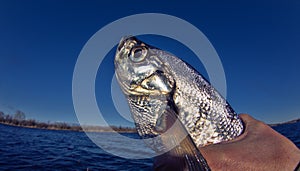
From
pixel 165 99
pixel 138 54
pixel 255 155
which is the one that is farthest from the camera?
pixel 138 54

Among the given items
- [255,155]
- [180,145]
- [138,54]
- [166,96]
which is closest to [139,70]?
[138,54]

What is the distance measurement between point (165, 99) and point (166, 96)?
35mm

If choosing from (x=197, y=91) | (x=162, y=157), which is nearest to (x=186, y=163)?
(x=162, y=157)

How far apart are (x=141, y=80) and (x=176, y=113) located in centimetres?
53

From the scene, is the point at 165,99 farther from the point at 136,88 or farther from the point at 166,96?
the point at 136,88

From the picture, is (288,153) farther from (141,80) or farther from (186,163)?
(141,80)

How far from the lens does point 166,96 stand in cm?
237

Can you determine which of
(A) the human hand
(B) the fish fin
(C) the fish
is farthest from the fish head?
(A) the human hand

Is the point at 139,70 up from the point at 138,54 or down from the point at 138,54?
down

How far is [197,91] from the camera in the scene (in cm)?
254

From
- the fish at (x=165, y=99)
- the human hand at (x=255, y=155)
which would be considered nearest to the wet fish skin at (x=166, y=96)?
the fish at (x=165, y=99)

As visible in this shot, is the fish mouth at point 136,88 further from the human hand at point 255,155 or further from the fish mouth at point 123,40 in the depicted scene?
the human hand at point 255,155

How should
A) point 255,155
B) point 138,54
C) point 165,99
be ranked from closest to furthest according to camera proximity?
point 255,155 < point 165,99 < point 138,54

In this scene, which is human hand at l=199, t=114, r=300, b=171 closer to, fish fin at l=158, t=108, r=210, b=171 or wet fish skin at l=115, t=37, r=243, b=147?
fish fin at l=158, t=108, r=210, b=171
